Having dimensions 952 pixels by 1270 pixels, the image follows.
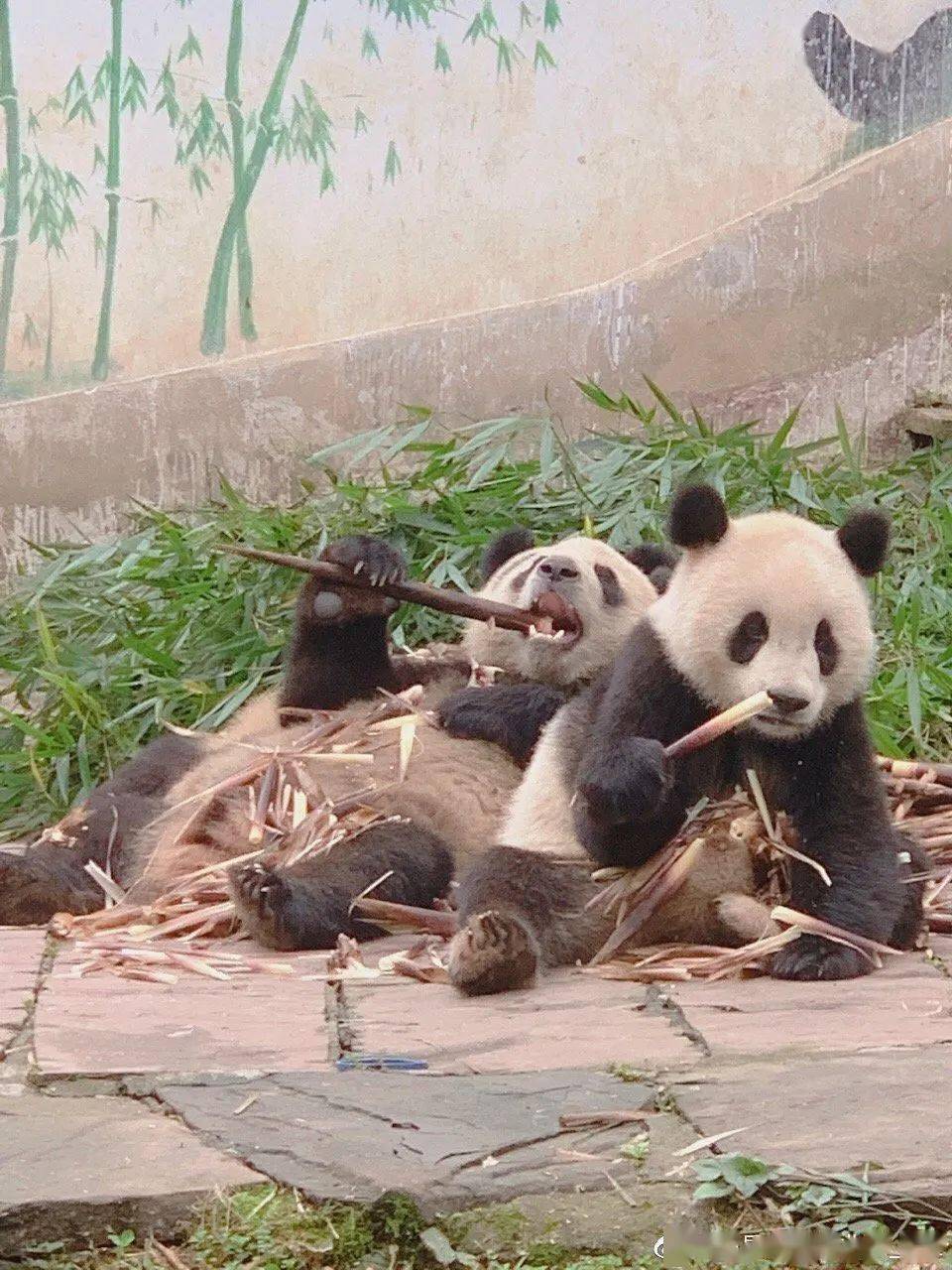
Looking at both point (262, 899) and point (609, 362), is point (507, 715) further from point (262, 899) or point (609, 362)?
point (609, 362)

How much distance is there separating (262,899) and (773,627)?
1.08 meters

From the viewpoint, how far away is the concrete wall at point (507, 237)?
22.8ft

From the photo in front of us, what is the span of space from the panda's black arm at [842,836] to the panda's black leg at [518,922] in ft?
1.25

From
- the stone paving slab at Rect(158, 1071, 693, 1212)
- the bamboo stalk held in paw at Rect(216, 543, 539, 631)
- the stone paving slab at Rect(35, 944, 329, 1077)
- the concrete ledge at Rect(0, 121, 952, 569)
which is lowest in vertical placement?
the stone paving slab at Rect(35, 944, 329, 1077)

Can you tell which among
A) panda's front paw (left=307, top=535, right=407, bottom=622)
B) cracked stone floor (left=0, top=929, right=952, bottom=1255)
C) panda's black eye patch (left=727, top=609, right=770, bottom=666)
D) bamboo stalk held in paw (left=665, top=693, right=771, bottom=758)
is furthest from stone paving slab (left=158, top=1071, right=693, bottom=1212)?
panda's front paw (left=307, top=535, right=407, bottom=622)

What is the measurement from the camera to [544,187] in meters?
7.07

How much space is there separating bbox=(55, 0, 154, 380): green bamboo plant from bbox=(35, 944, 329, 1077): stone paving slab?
4103 mm

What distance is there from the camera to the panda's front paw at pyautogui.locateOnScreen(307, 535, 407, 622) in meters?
4.23

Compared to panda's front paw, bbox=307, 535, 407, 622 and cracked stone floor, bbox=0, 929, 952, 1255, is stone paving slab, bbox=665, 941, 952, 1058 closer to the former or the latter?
cracked stone floor, bbox=0, 929, 952, 1255

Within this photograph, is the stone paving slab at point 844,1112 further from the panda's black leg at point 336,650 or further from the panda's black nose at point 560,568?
the panda's black leg at point 336,650

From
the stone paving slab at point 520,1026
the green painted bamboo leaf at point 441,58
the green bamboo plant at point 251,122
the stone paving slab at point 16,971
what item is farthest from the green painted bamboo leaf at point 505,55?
the stone paving slab at point 520,1026

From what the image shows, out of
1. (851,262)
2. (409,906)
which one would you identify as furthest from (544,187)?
Result: (409,906)

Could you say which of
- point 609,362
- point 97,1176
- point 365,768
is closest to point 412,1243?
point 97,1176

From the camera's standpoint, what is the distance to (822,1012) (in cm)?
274
